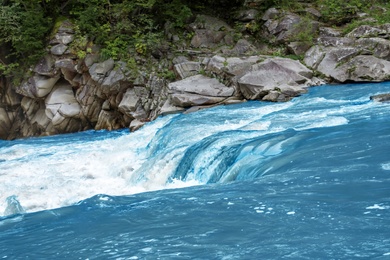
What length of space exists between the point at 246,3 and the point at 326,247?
66.3 feet

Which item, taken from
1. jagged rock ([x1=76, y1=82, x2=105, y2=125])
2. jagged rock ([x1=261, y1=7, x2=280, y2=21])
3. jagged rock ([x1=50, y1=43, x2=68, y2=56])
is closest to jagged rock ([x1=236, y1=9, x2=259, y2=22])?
jagged rock ([x1=261, y1=7, x2=280, y2=21])

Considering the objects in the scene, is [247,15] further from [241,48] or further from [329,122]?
[329,122]

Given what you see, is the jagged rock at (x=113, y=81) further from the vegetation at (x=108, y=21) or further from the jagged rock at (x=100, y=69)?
the vegetation at (x=108, y=21)

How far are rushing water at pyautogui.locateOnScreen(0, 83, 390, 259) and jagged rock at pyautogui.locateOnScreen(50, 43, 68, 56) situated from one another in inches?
291

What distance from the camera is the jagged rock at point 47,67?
19766 mm

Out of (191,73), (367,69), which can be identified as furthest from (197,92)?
(367,69)

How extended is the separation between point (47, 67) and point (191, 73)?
19.5 ft

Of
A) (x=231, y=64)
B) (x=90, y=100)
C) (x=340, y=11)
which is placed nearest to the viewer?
(x=231, y=64)

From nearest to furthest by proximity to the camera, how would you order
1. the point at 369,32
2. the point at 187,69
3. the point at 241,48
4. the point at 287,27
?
the point at 187,69 < the point at 369,32 < the point at 241,48 < the point at 287,27

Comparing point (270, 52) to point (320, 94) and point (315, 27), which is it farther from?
point (320, 94)

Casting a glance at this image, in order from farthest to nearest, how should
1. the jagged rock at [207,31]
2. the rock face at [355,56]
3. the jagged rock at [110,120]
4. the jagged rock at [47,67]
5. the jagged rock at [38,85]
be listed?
the jagged rock at [207,31]
the jagged rock at [38,85]
the jagged rock at [47,67]
the jagged rock at [110,120]
the rock face at [355,56]

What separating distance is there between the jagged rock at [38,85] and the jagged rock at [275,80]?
8.17 m

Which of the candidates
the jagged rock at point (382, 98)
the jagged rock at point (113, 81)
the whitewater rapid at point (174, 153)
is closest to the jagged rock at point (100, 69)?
the jagged rock at point (113, 81)

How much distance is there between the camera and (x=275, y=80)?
16.5 meters
